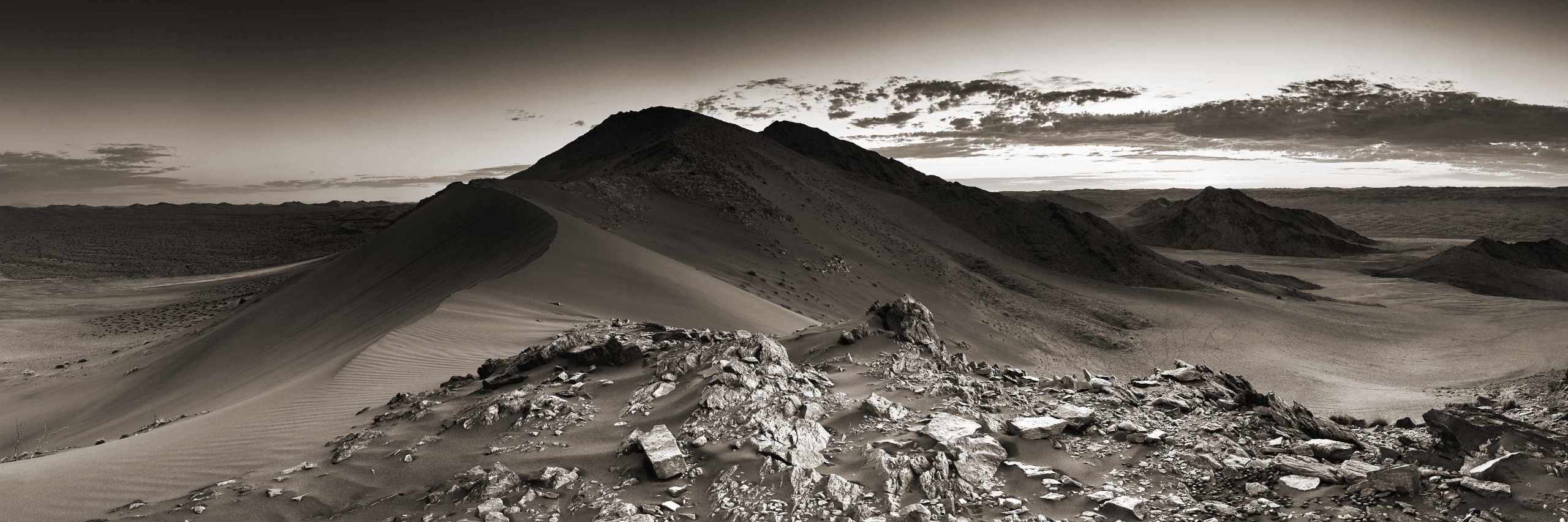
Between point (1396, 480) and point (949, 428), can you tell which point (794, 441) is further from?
point (1396, 480)

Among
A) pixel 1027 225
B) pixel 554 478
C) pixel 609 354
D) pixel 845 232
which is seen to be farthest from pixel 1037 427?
pixel 1027 225

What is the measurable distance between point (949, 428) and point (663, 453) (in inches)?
84.1

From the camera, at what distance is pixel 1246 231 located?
67.1 metres

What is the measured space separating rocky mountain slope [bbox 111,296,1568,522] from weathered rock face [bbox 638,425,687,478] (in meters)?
0.02

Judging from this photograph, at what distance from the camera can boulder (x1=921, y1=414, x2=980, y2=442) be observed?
5246 mm

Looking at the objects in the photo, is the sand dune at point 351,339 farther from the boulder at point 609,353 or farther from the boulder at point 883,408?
the boulder at point 883,408

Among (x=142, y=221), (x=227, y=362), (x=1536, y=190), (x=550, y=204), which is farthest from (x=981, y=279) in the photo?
(x=1536, y=190)

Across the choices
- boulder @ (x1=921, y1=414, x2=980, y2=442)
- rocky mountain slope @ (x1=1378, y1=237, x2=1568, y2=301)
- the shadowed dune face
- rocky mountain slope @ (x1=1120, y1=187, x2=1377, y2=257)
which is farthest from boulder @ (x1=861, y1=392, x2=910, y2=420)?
rocky mountain slope @ (x1=1120, y1=187, x2=1377, y2=257)

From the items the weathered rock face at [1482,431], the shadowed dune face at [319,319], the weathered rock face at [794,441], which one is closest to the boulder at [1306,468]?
the weathered rock face at [1482,431]

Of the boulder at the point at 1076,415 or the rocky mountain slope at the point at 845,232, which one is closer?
the boulder at the point at 1076,415

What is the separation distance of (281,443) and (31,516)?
1.60 metres

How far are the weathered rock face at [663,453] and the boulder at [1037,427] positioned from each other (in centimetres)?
250

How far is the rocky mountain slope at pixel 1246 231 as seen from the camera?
64.5m

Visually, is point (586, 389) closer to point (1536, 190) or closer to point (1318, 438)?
point (1318, 438)
